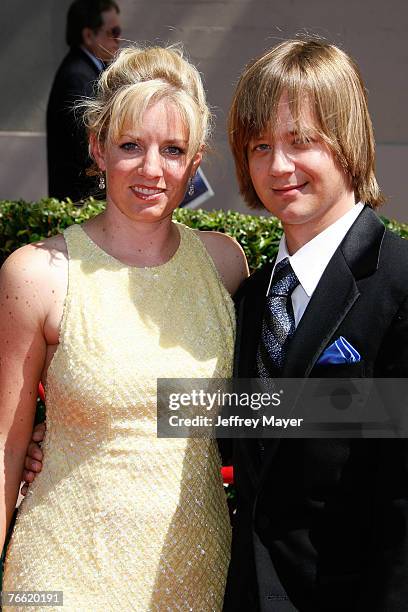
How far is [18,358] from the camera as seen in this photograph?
7.99ft

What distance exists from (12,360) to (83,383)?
21 centimetres

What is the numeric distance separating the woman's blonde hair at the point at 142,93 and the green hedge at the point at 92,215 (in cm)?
173

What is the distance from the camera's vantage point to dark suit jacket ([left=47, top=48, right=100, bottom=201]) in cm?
631

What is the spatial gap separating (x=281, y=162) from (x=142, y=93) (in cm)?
46

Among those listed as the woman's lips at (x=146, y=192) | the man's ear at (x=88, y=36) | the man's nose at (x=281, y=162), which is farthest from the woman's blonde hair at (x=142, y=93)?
the man's ear at (x=88, y=36)

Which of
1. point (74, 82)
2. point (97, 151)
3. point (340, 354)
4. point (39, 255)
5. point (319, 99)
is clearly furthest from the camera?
point (74, 82)

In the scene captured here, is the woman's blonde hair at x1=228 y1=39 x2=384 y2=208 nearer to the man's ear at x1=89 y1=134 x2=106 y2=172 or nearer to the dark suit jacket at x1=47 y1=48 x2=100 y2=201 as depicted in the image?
the man's ear at x1=89 y1=134 x2=106 y2=172

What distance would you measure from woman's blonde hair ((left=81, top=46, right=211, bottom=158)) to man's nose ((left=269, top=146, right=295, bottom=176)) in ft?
1.04

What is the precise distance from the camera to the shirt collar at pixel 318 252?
2.29 meters

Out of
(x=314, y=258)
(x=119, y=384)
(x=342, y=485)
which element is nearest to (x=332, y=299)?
(x=314, y=258)

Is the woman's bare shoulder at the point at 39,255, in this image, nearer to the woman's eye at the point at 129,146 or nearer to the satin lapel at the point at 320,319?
the woman's eye at the point at 129,146

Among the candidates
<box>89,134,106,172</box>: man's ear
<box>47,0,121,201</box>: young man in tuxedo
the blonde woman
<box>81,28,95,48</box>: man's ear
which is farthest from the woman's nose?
<box>81,28,95,48</box>: man's ear

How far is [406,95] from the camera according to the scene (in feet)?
25.8

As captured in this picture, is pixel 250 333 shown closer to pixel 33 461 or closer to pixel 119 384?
pixel 119 384
